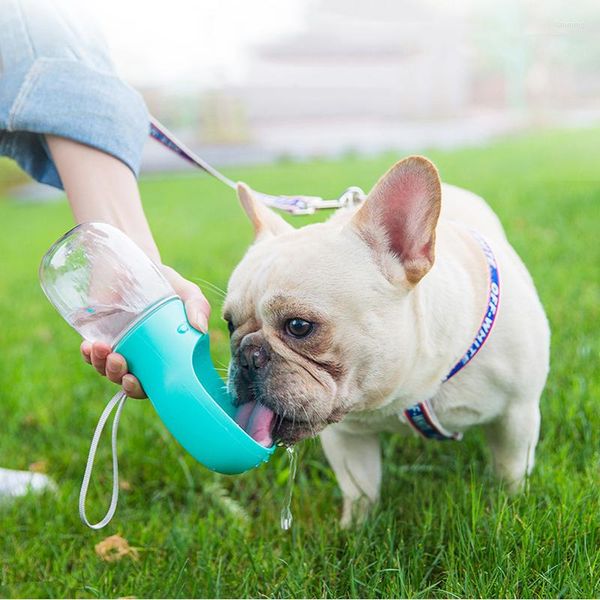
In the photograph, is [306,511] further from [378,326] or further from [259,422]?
[378,326]

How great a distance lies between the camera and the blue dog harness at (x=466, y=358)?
2018 millimetres

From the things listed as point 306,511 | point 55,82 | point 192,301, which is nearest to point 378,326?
point 192,301

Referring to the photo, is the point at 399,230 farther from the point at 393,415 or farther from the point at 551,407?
the point at 551,407

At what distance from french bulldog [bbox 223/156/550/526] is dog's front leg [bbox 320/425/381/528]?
70mm

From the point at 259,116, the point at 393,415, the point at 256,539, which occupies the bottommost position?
the point at 259,116

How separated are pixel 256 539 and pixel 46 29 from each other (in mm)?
1433

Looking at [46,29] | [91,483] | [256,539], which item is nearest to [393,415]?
[256,539]

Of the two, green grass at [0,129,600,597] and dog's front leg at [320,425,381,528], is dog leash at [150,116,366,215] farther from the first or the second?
green grass at [0,129,600,597]

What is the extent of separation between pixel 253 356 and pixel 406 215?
0.47m

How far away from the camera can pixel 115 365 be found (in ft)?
5.65

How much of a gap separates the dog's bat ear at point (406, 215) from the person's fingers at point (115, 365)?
0.61 meters

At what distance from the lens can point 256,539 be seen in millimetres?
2133

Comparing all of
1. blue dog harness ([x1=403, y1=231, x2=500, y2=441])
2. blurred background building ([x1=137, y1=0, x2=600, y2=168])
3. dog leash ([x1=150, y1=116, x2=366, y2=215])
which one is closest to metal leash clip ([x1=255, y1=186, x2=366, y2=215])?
dog leash ([x1=150, y1=116, x2=366, y2=215])

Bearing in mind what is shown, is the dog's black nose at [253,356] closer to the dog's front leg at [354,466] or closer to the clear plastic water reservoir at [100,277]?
the clear plastic water reservoir at [100,277]
